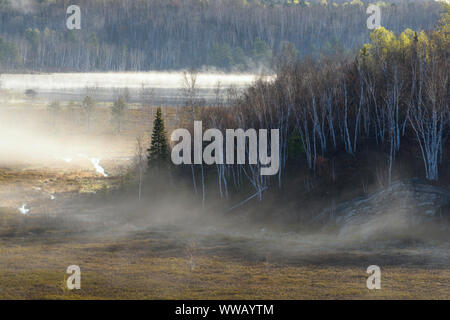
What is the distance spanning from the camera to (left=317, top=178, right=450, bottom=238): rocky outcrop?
5044cm

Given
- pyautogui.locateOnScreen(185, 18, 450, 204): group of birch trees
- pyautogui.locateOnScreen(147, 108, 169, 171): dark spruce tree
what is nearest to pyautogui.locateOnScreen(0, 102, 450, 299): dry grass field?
pyautogui.locateOnScreen(147, 108, 169, 171): dark spruce tree

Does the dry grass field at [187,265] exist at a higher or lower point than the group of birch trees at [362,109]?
lower

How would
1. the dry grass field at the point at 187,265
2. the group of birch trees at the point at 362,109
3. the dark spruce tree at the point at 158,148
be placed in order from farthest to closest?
the dark spruce tree at the point at 158,148, the group of birch trees at the point at 362,109, the dry grass field at the point at 187,265

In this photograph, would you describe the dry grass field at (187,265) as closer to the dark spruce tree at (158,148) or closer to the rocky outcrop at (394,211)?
the rocky outcrop at (394,211)

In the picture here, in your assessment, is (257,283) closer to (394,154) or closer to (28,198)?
(394,154)

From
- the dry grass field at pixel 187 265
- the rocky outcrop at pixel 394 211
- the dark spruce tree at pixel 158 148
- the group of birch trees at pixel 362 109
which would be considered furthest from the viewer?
the dark spruce tree at pixel 158 148

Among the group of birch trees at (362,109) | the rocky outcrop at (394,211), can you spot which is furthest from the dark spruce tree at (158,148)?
the rocky outcrop at (394,211)

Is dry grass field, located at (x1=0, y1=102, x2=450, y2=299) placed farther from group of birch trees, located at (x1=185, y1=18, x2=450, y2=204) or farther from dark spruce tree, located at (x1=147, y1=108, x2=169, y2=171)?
group of birch trees, located at (x1=185, y1=18, x2=450, y2=204)

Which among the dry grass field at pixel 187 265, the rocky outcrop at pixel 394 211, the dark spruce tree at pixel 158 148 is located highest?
the dark spruce tree at pixel 158 148

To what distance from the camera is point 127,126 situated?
164125mm

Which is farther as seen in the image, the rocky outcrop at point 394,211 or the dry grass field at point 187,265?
the rocky outcrop at point 394,211

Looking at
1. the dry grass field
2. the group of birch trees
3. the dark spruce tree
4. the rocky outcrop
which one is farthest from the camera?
the dark spruce tree

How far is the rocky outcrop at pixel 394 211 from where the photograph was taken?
5044 centimetres

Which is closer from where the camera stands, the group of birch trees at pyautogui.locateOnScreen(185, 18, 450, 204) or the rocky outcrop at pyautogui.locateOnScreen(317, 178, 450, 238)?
the rocky outcrop at pyautogui.locateOnScreen(317, 178, 450, 238)
